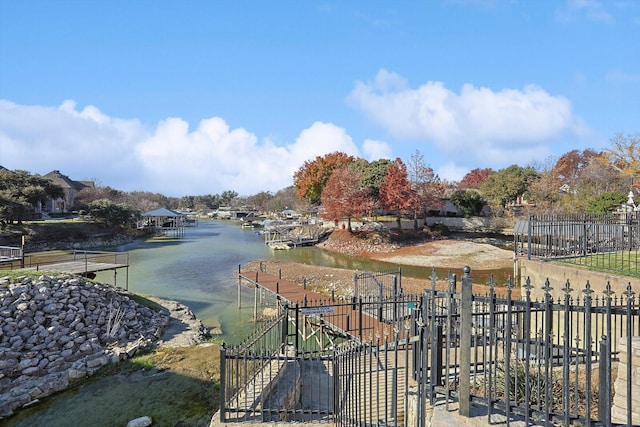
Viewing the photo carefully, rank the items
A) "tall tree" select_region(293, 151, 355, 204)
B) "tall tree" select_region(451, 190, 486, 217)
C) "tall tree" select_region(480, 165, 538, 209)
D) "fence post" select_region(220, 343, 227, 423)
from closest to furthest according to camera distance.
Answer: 1. "fence post" select_region(220, 343, 227, 423)
2. "tall tree" select_region(480, 165, 538, 209)
3. "tall tree" select_region(451, 190, 486, 217)
4. "tall tree" select_region(293, 151, 355, 204)

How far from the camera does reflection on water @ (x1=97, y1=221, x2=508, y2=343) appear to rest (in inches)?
629

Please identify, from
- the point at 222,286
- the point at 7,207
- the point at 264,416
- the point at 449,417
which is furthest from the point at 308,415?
the point at 7,207

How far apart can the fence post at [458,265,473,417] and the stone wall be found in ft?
5.66

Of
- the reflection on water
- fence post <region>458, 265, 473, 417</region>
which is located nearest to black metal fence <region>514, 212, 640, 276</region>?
the reflection on water

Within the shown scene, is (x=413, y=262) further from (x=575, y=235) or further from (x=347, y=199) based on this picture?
(x=575, y=235)

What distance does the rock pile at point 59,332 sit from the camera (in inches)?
350

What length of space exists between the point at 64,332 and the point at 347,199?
29322 millimetres

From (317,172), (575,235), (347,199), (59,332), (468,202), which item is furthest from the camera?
(317,172)

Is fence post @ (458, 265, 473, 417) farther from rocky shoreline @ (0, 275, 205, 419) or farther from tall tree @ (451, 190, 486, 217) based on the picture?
tall tree @ (451, 190, 486, 217)

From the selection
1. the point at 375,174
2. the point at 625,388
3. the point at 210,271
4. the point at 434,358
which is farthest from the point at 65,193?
the point at 625,388

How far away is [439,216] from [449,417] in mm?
46205

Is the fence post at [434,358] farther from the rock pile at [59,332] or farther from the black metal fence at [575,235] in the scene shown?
the rock pile at [59,332]

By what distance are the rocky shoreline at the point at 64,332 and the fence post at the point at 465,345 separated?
9.07 metres

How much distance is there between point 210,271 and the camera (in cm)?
2477
